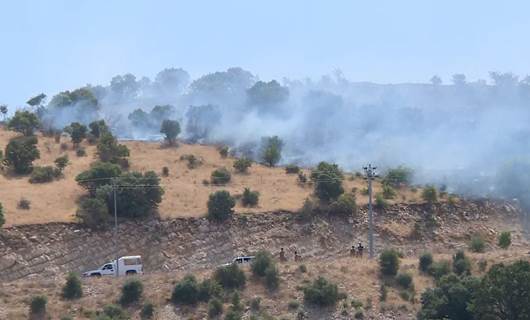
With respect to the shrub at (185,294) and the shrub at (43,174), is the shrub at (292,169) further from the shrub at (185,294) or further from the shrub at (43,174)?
the shrub at (185,294)

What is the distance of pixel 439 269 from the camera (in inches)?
2613

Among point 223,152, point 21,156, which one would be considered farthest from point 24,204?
point 223,152

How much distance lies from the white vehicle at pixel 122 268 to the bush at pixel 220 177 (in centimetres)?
1854

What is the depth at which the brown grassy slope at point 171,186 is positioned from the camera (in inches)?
3012

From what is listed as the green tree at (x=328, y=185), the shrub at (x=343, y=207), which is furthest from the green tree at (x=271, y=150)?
the shrub at (x=343, y=207)

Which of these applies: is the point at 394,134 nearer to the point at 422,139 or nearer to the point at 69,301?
the point at 422,139

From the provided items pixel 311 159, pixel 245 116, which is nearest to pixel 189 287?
pixel 311 159

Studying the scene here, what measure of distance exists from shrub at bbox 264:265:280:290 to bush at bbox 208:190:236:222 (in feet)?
44.3

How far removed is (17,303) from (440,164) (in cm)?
4830

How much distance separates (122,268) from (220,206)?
12054mm

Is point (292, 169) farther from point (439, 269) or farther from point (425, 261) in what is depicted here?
point (439, 269)

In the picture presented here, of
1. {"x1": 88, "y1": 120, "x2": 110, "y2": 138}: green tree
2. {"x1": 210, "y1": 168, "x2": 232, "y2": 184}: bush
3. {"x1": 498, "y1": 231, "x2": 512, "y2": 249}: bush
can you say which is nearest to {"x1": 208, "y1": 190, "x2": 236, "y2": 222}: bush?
{"x1": 210, "y1": 168, "x2": 232, "y2": 184}: bush

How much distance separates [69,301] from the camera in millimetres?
60438

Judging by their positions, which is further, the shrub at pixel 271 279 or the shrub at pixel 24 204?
the shrub at pixel 24 204
